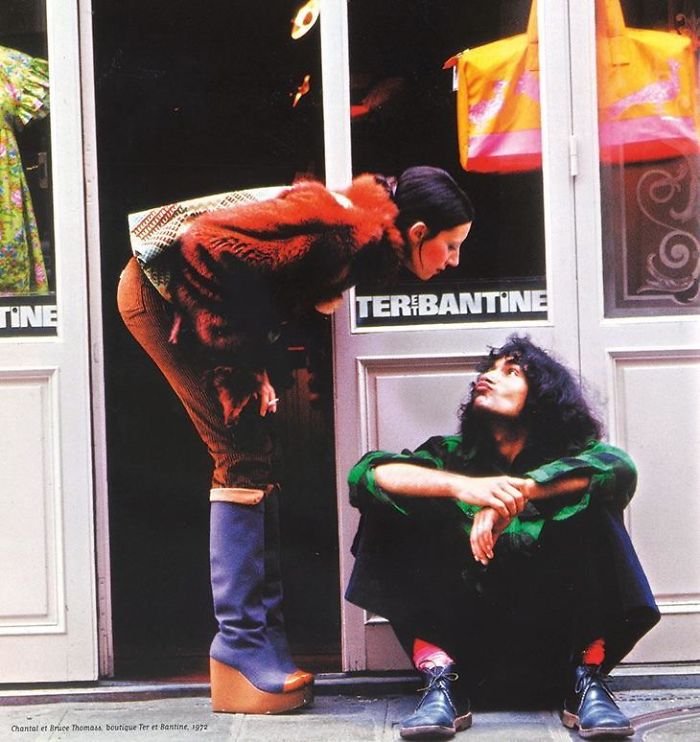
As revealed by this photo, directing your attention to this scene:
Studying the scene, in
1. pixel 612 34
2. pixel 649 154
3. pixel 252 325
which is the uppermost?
pixel 612 34

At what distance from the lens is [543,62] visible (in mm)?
4375

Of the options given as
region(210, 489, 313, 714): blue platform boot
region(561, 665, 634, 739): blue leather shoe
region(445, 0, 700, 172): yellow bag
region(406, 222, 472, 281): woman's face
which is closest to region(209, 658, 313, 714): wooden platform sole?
region(210, 489, 313, 714): blue platform boot

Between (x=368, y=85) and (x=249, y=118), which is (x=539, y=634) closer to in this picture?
(x=368, y=85)

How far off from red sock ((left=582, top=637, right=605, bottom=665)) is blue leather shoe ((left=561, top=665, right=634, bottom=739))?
2cm

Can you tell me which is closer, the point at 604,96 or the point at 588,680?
the point at 588,680

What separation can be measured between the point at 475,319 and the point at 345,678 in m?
1.40

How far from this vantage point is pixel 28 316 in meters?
4.43

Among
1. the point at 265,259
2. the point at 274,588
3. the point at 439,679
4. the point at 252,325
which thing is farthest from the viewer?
the point at 274,588

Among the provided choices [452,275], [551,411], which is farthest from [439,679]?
[452,275]

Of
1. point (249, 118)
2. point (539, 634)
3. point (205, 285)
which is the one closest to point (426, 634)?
point (539, 634)

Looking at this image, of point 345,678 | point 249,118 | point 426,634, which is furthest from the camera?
point 249,118

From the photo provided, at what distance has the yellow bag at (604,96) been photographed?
4.40 meters

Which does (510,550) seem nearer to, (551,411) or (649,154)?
(551,411)

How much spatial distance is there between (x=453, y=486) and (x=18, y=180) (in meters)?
1.99
